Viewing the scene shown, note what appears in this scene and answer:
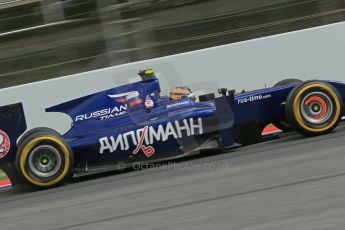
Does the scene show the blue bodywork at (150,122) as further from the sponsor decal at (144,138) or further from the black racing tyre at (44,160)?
the black racing tyre at (44,160)

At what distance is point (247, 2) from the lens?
35.1 feet

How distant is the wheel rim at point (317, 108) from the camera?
6.71 m

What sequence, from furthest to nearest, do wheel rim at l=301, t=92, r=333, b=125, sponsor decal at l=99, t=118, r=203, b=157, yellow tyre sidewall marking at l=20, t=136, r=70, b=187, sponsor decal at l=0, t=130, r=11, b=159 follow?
1. wheel rim at l=301, t=92, r=333, b=125
2. sponsor decal at l=0, t=130, r=11, b=159
3. sponsor decal at l=99, t=118, r=203, b=157
4. yellow tyre sidewall marking at l=20, t=136, r=70, b=187

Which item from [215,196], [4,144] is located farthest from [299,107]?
[4,144]

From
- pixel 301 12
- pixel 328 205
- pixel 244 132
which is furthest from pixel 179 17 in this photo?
pixel 328 205

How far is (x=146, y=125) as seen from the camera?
255 inches

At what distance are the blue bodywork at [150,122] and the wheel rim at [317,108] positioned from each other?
0.95 feet

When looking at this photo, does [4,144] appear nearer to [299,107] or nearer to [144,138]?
[144,138]

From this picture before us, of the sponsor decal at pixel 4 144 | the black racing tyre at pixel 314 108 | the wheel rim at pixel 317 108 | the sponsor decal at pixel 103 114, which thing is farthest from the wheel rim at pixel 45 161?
the wheel rim at pixel 317 108

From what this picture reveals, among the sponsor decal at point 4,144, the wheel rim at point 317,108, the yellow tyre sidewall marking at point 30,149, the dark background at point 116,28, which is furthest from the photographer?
the dark background at point 116,28

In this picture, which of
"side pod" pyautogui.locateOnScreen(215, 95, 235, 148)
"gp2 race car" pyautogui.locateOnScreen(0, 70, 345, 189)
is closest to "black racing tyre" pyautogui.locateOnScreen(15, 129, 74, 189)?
"gp2 race car" pyautogui.locateOnScreen(0, 70, 345, 189)

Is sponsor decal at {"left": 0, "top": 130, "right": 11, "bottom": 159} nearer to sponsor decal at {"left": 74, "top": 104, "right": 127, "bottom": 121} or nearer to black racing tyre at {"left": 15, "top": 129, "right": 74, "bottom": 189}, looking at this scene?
black racing tyre at {"left": 15, "top": 129, "right": 74, "bottom": 189}

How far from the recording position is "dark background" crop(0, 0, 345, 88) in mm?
9547

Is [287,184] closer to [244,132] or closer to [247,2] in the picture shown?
[244,132]
